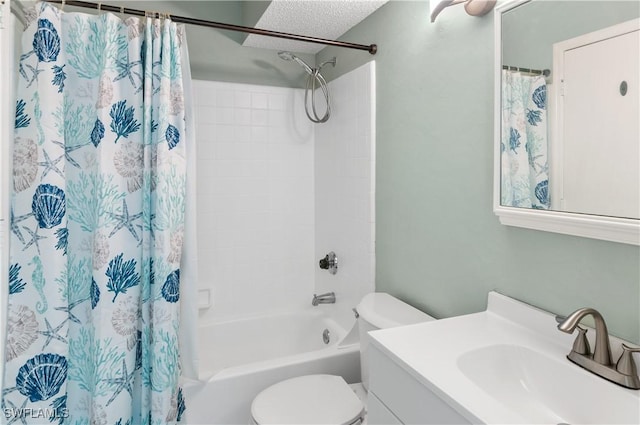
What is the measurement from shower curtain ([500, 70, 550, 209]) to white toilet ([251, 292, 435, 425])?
2.12 ft

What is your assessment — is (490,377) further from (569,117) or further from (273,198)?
(273,198)

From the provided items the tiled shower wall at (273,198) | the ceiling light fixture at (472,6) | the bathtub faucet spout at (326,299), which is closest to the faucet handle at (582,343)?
the ceiling light fixture at (472,6)

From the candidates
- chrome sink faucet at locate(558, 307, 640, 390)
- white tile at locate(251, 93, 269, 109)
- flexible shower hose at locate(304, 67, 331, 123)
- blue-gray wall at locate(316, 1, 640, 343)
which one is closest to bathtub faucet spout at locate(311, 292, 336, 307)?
blue-gray wall at locate(316, 1, 640, 343)

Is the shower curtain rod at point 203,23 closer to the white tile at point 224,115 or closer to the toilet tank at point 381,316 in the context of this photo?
the white tile at point 224,115

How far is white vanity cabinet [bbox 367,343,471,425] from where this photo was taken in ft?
2.73

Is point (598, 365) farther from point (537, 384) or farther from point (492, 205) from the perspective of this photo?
point (492, 205)

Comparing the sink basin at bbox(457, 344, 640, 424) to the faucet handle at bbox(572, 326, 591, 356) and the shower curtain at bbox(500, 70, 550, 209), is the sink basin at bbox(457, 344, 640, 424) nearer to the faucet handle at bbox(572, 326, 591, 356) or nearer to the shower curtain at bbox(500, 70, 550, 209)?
the faucet handle at bbox(572, 326, 591, 356)

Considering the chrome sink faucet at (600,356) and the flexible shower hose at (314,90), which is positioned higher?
the flexible shower hose at (314,90)

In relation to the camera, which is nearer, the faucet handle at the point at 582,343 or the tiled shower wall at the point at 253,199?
the faucet handle at the point at 582,343

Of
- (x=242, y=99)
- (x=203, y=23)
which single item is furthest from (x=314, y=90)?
(x=203, y=23)

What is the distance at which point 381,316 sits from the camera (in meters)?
1.55

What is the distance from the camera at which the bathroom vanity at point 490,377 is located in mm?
806

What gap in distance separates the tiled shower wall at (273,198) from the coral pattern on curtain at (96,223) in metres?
0.75

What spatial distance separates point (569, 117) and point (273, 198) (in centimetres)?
186
